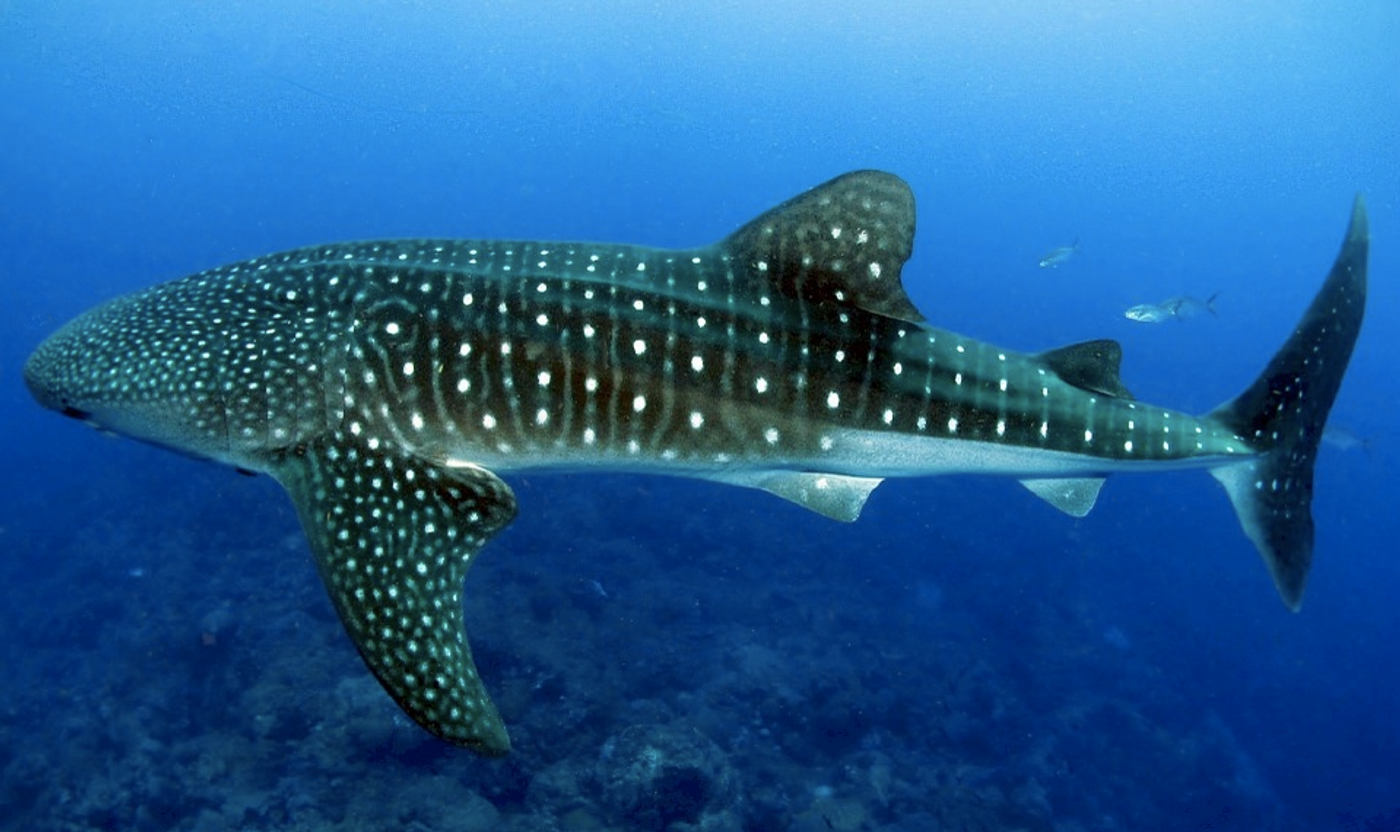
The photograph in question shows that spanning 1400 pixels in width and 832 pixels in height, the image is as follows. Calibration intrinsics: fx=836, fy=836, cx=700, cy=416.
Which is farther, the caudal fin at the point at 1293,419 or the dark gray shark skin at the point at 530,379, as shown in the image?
the caudal fin at the point at 1293,419

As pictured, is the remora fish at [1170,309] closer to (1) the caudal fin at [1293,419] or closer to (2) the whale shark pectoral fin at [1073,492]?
(1) the caudal fin at [1293,419]

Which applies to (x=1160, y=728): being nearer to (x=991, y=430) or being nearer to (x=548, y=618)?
(x=548, y=618)

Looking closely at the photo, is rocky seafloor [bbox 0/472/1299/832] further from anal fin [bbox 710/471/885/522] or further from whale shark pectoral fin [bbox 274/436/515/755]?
whale shark pectoral fin [bbox 274/436/515/755]

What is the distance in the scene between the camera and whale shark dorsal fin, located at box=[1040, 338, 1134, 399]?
207 inches

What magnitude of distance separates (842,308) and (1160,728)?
2108cm

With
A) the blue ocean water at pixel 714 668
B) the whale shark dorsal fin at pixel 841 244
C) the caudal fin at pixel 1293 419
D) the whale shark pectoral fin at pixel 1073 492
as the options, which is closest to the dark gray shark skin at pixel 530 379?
the whale shark dorsal fin at pixel 841 244

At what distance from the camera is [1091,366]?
5.28m

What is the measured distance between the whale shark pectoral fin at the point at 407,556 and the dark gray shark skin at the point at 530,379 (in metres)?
0.01

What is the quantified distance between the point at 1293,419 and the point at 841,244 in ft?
11.6

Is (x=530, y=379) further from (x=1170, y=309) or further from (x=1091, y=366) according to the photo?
(x=1170, y=309)

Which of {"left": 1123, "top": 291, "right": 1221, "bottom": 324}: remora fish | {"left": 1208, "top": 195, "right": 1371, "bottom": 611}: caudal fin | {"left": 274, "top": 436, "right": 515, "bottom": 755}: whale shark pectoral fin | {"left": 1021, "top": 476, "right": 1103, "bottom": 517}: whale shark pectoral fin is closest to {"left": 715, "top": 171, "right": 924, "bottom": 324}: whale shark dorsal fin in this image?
{"left": 1021, "top": 476, "right": 1103, "bottom": 517}: whale shark pectoral fin

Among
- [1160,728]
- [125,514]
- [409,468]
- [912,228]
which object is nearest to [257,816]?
[409,468]

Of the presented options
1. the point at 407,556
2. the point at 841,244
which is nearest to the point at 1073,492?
the point at 841,244

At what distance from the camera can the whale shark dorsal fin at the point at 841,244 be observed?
4750mm
